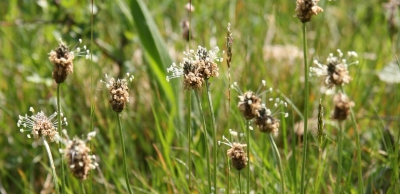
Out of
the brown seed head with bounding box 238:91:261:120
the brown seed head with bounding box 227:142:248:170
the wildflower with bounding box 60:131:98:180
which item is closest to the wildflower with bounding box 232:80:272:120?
the brown seed head with bounding box 238:91:261:120

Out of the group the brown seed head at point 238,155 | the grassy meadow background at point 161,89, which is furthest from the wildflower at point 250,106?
the grassy meadow background at point 161,89

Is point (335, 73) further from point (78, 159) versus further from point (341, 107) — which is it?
point (78, 159)

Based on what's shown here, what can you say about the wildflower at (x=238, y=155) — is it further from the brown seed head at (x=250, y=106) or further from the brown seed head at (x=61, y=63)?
the brown seed head at (x=61, y=63)

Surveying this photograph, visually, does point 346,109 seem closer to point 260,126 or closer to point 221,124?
point 260,126

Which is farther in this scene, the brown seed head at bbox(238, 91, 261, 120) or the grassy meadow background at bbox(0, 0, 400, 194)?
the grassy meadow background at bbox(0, 0, 400, 194)

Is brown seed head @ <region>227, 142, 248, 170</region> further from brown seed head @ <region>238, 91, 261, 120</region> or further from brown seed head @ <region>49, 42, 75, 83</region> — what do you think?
brown seed head @ <region>49, 42, 75, 83</region>

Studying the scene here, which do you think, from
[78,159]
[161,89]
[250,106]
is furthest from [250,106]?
[161,89]
